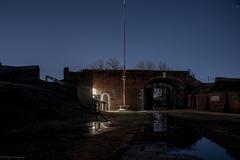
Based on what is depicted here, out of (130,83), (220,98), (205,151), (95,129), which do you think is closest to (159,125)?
(95,129)

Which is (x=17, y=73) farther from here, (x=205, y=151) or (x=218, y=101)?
(x=218, y=101)

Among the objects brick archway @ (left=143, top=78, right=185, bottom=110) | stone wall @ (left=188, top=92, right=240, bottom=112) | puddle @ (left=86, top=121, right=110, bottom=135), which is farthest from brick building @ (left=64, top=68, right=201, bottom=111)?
puddle @ (left=86, top=121, right=110, bottom=135)

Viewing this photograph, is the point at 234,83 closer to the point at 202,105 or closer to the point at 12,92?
the point at 202,105

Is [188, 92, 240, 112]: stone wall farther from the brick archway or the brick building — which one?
the brick building

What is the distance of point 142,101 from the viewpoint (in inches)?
1187

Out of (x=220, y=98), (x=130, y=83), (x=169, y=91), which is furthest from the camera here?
(x=169, y=91)

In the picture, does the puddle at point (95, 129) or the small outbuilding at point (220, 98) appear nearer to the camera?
the puddle at point (95, 129)

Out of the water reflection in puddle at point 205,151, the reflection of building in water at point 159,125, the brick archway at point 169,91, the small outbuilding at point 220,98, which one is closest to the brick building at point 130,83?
the brick archway at point 169,91

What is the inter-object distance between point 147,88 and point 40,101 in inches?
964

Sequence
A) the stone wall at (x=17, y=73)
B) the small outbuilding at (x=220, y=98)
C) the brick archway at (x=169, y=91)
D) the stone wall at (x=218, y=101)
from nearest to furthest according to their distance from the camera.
A: the stone wall at (x=17, y=73) < the stone wall at (x=218, y=101) < the small outbuilding at (x=220, y=98) < the brick archway at (x=169, y=91)

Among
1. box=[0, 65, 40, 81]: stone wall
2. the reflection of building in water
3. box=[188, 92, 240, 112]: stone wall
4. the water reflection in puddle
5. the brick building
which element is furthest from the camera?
the brick building

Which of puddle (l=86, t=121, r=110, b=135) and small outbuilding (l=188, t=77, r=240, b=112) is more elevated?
small outbuilding (l=188, t=77, r=240, b=112)

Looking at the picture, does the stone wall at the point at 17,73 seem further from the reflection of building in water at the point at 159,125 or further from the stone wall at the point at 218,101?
the stone wall at the point at 218,101

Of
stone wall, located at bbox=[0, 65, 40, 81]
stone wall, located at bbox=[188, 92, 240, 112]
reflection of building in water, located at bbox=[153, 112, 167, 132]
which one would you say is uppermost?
stone wall, located at bbox=[0, 65, 40, 81]
